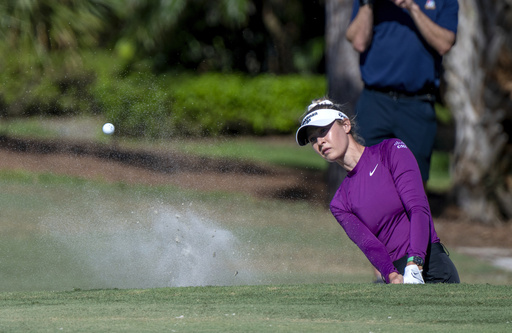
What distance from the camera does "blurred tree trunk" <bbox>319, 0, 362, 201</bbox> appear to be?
1081cm

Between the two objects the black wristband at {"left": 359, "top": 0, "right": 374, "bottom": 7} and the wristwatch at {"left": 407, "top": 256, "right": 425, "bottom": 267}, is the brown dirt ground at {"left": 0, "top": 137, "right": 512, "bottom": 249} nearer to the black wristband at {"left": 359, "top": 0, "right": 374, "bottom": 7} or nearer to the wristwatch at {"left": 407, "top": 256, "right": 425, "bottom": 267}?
the black wristband at {"left": 359, "top": 0, "right": 374, "bottom": 7}

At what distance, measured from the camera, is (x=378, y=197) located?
4695 mm

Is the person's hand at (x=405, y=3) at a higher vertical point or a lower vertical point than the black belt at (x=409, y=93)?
higher

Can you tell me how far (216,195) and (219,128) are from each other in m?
8.33

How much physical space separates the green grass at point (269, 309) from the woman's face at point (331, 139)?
0.75 m

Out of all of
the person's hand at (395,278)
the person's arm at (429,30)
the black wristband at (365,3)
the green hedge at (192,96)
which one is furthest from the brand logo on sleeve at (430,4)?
the green hedge at (192,96)

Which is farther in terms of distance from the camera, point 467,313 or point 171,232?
point 171,232

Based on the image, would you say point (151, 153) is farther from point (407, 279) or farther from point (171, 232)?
point (407, 279)

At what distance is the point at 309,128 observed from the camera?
4.74 meters

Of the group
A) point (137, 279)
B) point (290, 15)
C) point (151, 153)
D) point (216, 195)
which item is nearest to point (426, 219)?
point (137, 279)

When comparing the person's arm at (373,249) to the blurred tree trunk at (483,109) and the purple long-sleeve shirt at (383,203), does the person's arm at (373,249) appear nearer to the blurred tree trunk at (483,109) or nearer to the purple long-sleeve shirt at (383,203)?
the purple long-sleeve shirt at (383,203)

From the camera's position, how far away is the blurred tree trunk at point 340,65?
10.8 metres

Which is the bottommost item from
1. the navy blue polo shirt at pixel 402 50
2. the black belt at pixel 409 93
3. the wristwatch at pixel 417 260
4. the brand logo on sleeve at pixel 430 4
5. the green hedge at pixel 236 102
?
the green hedge at pixel 236 102

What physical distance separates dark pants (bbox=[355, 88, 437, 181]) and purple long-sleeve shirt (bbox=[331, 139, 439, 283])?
1083mm
